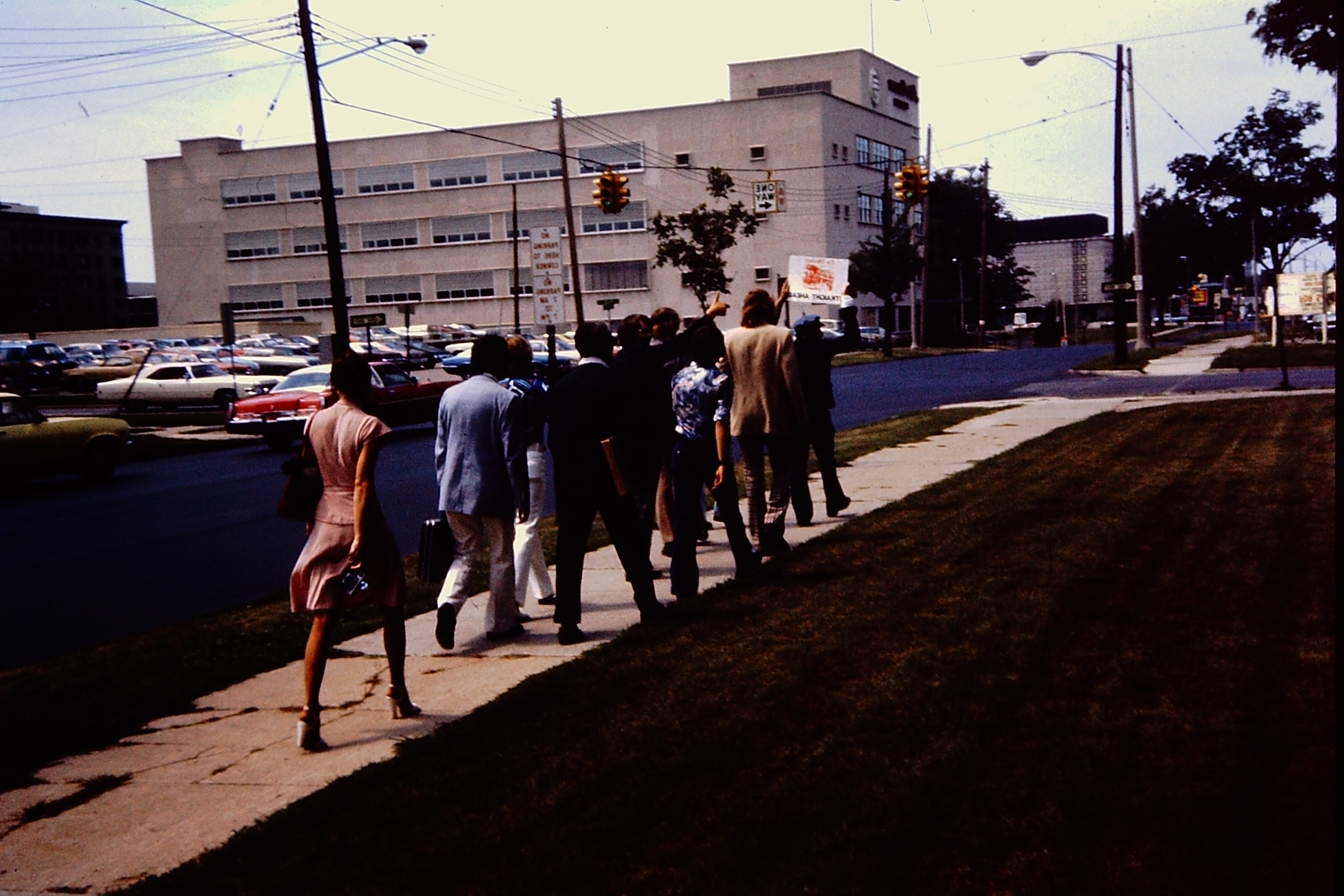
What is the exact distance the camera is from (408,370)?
32625mm

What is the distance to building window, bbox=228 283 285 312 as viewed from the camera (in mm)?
99750

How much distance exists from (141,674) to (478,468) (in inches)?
94.0

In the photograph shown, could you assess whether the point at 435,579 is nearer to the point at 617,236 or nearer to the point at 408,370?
the point at 408,370

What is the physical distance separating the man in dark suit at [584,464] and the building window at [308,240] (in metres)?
93.1

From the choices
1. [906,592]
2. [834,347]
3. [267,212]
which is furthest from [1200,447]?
[267,212]

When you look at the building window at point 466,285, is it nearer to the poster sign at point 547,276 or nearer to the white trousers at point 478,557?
the poster sign at point 547,276

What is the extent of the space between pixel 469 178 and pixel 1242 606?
9182cm

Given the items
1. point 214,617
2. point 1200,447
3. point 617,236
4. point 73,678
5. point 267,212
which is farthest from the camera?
point 267,212

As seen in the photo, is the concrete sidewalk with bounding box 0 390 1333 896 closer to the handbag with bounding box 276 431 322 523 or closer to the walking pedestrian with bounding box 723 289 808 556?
the walking pedestrian with bounding box 723 289 808 556

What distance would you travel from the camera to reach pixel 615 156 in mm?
92625

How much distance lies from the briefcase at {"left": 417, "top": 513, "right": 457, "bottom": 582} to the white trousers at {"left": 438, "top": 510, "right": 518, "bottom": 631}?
0.13 meters

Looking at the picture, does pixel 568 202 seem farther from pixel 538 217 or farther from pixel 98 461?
pixel 538 217

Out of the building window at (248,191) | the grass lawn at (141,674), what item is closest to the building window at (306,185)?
the building window at (248,191)

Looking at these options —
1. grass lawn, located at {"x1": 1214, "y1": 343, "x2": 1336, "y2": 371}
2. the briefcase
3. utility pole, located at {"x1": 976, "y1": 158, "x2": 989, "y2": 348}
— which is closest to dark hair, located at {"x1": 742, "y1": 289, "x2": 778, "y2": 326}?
the briefcase
